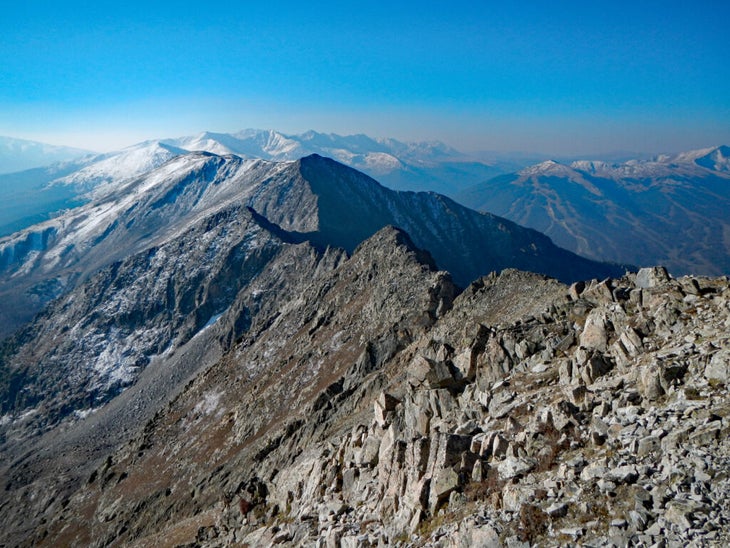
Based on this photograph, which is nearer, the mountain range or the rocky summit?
the rocky summit

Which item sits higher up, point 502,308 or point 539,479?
point 539,479

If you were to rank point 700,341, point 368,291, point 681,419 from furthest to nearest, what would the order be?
point 368,291
point 700,341
point 681,419

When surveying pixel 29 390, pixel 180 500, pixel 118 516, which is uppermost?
pixel 180 500

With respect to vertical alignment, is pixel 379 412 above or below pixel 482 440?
below

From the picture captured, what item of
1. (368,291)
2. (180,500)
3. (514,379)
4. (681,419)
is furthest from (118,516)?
(681,419)

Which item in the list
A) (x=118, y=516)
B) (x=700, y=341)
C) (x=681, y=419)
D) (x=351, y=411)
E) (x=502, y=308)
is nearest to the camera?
(x=681, y=419)

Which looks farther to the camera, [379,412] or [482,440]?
[379,412]

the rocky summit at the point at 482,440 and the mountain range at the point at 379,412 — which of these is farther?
the mountain range at the point at 379,412

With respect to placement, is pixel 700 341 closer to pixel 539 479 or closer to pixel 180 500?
pixel 539 479
